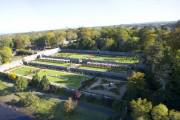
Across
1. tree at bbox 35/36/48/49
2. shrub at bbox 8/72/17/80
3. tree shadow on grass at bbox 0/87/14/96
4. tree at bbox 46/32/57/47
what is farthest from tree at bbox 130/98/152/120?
tree at bbox 35/36/48/49

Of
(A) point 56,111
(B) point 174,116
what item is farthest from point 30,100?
(B) point 174,116

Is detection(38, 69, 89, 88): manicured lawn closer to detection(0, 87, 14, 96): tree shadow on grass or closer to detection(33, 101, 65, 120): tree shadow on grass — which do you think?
detection(0, 87, 14, 96): tree shadow on grass

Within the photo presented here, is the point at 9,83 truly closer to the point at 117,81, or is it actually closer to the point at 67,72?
the point at 67,72

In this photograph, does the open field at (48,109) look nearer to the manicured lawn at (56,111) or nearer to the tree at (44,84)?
the manicured lawn at (56,111)

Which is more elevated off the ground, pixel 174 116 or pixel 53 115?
pixel 174 116

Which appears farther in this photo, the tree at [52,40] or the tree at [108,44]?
the tree at [52,40]

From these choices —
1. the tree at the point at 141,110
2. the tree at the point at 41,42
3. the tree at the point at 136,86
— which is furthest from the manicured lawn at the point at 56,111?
the tree at the point at 41,42

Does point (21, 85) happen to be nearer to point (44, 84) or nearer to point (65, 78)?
point (44, 84)

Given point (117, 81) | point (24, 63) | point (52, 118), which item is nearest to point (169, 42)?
point (117, 81)
